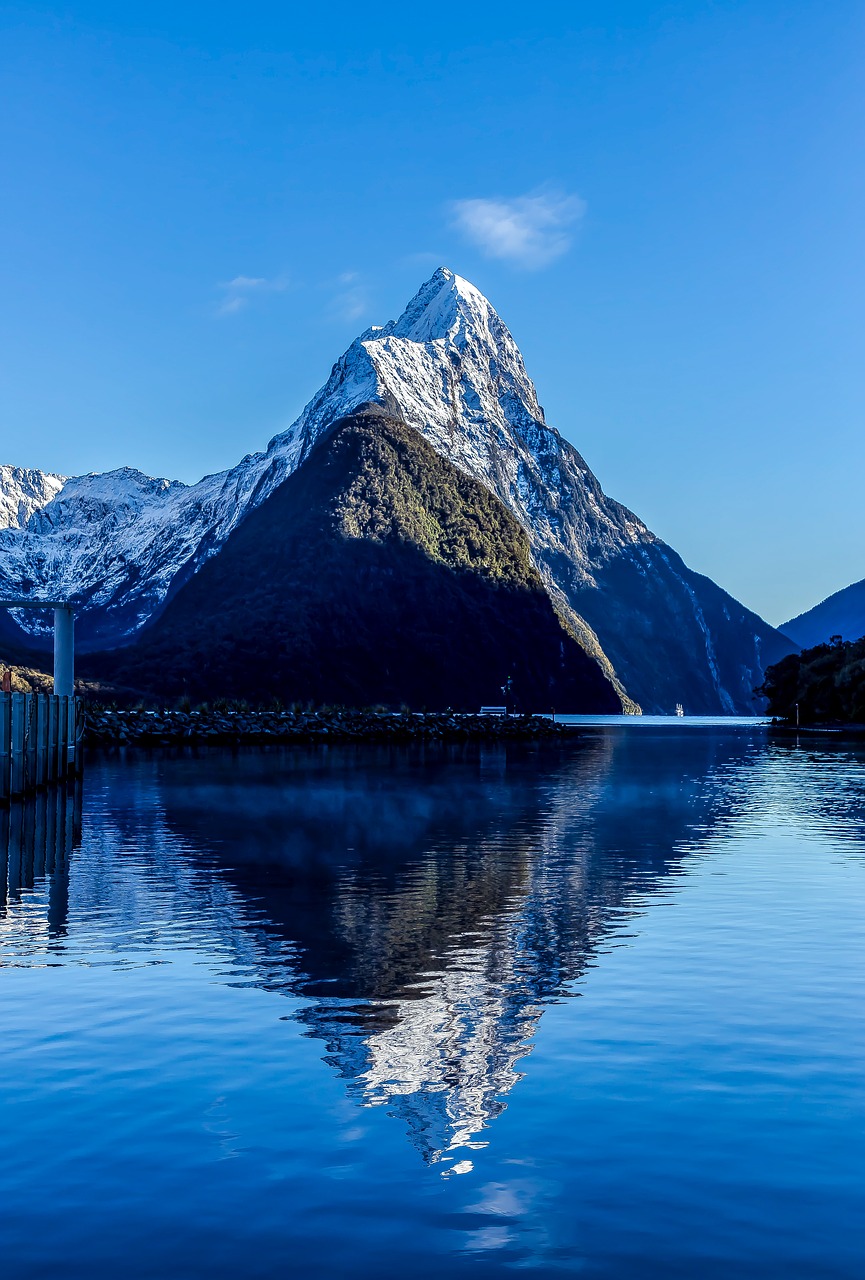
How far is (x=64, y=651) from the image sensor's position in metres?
77.2

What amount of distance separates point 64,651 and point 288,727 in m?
63.7

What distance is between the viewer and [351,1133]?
11734 mm

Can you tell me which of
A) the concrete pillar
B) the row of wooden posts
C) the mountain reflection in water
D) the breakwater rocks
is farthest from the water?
the breakwater rocks

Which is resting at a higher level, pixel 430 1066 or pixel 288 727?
pixel 288 727

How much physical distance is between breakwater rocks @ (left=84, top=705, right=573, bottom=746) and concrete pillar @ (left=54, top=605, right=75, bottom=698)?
137ft

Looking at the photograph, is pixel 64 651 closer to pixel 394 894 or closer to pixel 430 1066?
pixel 394 894

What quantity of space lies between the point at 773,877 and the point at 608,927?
8745 mm

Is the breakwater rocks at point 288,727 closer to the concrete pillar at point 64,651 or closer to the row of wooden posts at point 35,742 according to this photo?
the concrete pillar at point 64,651

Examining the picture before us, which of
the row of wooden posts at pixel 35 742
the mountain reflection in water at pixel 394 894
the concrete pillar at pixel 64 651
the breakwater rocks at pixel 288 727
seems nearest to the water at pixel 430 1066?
the mountain reflection in water at pixel 394 894

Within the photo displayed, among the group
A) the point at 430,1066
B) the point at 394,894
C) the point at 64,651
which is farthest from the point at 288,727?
the point at 430,1066

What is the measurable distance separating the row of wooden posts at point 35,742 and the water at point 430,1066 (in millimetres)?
14233

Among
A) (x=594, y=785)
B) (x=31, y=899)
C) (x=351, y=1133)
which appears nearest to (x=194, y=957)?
(x=31, y=899)

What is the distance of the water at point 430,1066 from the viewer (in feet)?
31.3

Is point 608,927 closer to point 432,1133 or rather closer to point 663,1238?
point 432,1133
